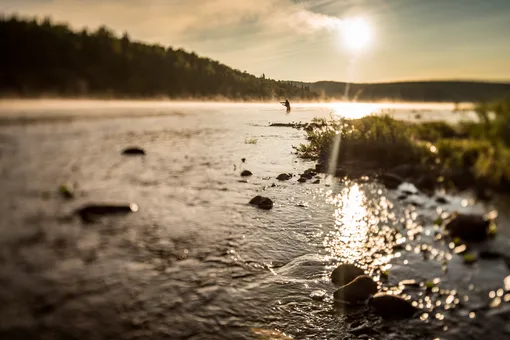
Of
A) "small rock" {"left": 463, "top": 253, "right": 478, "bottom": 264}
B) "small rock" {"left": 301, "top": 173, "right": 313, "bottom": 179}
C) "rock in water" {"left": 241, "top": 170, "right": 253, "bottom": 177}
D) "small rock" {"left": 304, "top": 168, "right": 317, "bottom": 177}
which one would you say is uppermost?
"small rock" {"left": 304, "top": 168, "right": 317, "bottom": 177}

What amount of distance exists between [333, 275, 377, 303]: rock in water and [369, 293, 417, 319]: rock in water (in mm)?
431

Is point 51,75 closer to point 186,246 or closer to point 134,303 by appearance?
point 134,303

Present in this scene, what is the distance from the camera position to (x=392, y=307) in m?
7.43

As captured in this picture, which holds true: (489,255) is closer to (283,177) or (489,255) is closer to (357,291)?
(357,291)

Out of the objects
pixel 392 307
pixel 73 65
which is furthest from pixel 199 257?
pixel 73 65

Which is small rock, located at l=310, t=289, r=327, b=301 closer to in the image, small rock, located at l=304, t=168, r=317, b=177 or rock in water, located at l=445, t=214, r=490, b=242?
rock in water, located at l=445, t=214, r=490, b=242

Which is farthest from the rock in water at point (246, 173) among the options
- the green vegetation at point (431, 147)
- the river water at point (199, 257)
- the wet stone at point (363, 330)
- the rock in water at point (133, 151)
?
the wet stone at point (363, 330)

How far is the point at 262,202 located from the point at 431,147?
916 cm

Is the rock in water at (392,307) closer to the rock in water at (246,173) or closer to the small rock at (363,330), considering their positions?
the small rock at (363,330)

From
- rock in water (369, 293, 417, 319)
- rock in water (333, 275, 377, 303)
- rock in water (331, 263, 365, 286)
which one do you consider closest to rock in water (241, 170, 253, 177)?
rock in water (331, 263, 365, 286)

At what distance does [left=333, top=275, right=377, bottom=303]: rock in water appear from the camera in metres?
7.99

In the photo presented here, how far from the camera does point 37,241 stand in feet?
33.5

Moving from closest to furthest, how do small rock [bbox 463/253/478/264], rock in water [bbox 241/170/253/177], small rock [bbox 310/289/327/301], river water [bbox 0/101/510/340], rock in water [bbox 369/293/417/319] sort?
river water [bbox 0/101/510/340], rock in water [bbox 369/293/417/319], small rock [bbox 310/289/327/301], small rock [bbox 463/253/478/264], rock in water [bbox 241/170/253/177]

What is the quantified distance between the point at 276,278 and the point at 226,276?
4.98 ft
